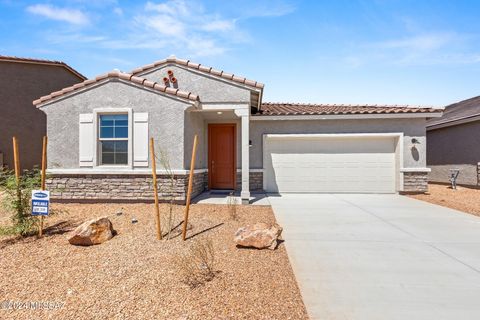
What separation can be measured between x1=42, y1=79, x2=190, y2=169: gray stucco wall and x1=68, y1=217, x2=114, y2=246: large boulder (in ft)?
10.6

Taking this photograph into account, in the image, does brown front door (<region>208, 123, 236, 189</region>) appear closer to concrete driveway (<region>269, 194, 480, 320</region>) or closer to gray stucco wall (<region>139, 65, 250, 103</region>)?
gray stucco wall (<region>139, 65, 250, 103</region>)

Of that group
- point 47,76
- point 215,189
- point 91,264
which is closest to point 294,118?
point 215,189

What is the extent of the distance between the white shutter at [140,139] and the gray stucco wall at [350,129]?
4.62 meters

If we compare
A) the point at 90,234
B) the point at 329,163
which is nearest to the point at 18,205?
the point at 90,234

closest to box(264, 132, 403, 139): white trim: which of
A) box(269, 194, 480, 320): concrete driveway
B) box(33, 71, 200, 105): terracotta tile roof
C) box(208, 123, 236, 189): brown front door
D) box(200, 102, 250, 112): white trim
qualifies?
box(208, 123, 236, 189): brown front door

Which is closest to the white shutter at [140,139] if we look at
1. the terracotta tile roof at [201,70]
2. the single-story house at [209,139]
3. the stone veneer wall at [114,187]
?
the single-story house at [209,139]

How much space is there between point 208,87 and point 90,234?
614 centimetres

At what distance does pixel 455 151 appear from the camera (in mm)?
13219

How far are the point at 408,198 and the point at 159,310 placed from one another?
10.1 meters

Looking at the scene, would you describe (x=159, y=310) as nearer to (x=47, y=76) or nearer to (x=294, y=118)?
(x=294, y=118)

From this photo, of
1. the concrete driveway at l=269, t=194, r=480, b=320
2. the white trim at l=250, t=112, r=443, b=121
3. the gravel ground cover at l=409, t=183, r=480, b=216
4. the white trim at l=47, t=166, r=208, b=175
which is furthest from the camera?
the white trim at l=250, t=112, r=443, b=121

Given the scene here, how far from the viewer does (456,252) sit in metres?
4.25

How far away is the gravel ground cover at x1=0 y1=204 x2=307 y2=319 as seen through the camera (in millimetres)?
2602

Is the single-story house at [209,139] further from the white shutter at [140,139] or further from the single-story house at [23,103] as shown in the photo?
the single-story house at [23,103]
